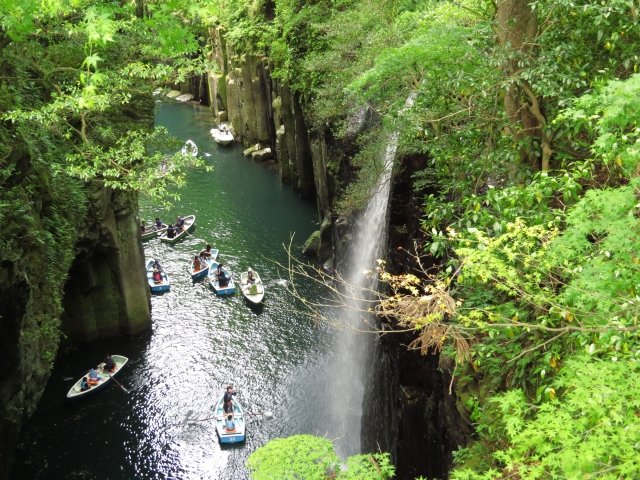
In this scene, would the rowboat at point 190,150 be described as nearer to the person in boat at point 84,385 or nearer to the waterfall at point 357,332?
the waterfall at point 357,332

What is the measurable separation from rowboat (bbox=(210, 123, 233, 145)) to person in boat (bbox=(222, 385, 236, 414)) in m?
30.1

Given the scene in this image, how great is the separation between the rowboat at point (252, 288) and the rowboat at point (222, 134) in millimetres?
22242

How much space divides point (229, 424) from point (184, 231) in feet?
50.6

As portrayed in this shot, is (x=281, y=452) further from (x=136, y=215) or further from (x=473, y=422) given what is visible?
(x=136, y=215)

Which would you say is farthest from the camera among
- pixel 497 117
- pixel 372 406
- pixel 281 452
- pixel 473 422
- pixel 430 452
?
pixel 372 406

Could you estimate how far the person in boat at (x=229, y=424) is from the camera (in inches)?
725

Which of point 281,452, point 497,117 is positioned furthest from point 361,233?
point 281,452

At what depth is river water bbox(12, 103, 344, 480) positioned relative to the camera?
17.9 m

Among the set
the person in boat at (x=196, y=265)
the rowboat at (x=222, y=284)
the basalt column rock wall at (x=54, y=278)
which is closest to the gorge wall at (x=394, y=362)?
the rowboat at (x=222, y=284)

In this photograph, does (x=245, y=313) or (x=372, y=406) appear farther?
(x=245, y=313)

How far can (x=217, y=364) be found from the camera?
72.7 ft

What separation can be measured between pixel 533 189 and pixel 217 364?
55.4ft

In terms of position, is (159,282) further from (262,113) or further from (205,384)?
(262,113)

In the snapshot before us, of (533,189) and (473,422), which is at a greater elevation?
(533,189)
